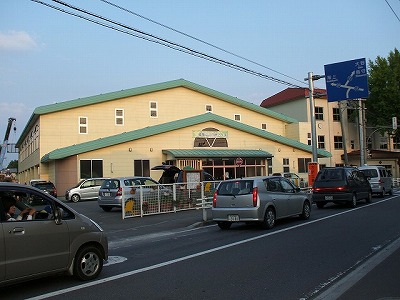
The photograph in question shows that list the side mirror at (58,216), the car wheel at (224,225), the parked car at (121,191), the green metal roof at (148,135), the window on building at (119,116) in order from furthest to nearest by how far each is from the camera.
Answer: the window on building at (119,116) < the green metal roof at (148,135) < the parked car at (121,191) < the car wheel at (224,225) < the side mirror at (58,216)

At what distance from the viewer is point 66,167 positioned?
32.3 metres

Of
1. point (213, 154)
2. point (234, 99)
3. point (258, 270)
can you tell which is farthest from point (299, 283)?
point (234, 99)

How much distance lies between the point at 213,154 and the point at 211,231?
21004 millimetres

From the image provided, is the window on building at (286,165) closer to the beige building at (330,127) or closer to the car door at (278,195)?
the beige building at (330,127)

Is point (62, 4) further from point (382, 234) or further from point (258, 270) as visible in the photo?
point (382, 234)

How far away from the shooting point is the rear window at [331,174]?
1964cm

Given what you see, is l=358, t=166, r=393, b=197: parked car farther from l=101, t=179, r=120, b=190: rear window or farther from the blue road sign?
l=101, t=179, r=120, b=190: rear window

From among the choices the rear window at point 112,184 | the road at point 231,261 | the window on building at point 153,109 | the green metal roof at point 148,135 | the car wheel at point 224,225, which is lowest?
the road at point 231,261

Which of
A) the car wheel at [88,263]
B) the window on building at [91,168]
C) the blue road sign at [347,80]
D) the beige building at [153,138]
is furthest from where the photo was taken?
the beige building at [153,138]

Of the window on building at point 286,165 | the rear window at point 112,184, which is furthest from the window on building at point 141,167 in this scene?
the window on building at point 286,165

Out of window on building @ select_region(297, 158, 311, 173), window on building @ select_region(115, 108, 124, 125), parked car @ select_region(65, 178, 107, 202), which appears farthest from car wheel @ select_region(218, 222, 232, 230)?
window on building @ select_region(297, 158, 311, 173)

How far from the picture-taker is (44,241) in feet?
21.6

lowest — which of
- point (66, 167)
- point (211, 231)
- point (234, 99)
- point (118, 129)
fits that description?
point (211, 231)

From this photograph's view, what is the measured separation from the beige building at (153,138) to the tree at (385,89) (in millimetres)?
15714
